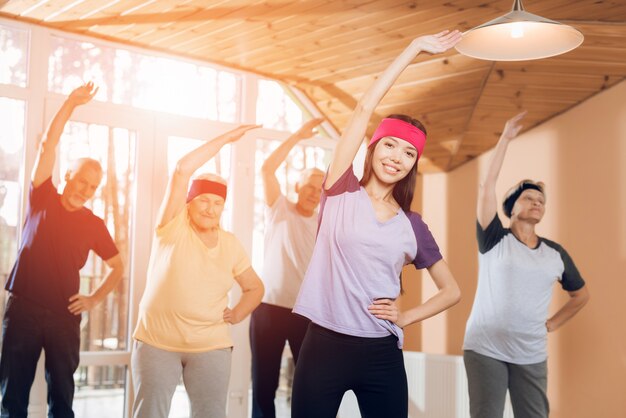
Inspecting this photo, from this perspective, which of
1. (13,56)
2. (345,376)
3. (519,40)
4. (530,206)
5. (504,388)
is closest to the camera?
(345,376)

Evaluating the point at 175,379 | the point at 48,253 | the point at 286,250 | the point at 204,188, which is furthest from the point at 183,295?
the point at 286,250

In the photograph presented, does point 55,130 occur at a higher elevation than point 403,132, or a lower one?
higher

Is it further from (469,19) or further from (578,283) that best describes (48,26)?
(578,283)

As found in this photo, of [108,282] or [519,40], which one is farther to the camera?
[108,282]

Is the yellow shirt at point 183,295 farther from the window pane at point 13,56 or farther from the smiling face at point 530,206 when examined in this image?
the window pane at point 13,56

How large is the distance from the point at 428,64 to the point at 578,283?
136 centimetres

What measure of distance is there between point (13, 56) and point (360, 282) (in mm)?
2834

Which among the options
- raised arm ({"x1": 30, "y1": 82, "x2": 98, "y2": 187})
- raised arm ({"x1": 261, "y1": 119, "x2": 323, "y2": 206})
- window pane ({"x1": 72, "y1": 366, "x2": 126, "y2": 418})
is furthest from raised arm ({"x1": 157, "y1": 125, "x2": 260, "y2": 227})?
window pane ({"x1": 72, "y1": 366, "x2": 126, "y2": 418})

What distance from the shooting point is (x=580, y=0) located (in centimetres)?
314

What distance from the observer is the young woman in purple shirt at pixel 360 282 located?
193cm

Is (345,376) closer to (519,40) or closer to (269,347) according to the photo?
(519,40)

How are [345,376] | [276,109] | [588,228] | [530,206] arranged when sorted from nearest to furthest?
[345,376] < [530,206] < [588,228] < [276,109]

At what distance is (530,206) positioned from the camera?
340 centimetres

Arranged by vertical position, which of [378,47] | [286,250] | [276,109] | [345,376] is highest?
[378,47]
